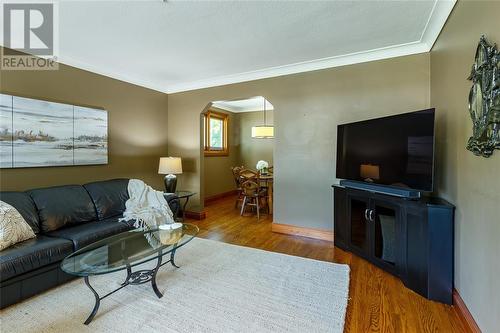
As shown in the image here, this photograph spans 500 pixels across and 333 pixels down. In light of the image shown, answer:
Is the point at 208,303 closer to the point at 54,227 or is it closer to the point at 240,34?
the point at 54,227

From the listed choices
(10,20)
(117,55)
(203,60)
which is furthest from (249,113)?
(10,20)

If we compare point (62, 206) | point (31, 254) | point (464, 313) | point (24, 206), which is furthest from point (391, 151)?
point (24, 206)

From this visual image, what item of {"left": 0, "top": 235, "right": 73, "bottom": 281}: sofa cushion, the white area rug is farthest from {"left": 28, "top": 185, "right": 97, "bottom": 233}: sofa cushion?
the white area rug

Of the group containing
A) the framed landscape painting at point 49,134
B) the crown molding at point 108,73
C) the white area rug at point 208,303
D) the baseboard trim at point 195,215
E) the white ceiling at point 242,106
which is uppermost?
the white ceiling at point 242,106

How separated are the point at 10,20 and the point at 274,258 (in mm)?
3696

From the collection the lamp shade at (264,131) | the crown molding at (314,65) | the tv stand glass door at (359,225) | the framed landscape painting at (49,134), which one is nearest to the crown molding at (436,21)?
the crown molding at (314,65)

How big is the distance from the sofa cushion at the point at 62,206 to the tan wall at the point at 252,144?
4.83 metres

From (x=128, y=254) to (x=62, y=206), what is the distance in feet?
4.32

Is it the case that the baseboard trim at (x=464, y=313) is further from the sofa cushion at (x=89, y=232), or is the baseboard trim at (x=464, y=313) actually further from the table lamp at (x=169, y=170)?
the table lamp at (x=169, y=170)

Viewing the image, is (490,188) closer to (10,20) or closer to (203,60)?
(203,60)

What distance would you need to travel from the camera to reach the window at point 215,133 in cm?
635

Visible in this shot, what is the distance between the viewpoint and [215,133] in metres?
6.73

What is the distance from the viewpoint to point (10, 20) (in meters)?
2.39

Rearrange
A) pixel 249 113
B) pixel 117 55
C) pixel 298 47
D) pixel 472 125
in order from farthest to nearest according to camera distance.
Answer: pixel 249 113
pixel 117 55
pixel 298 47
pixel 472 125
